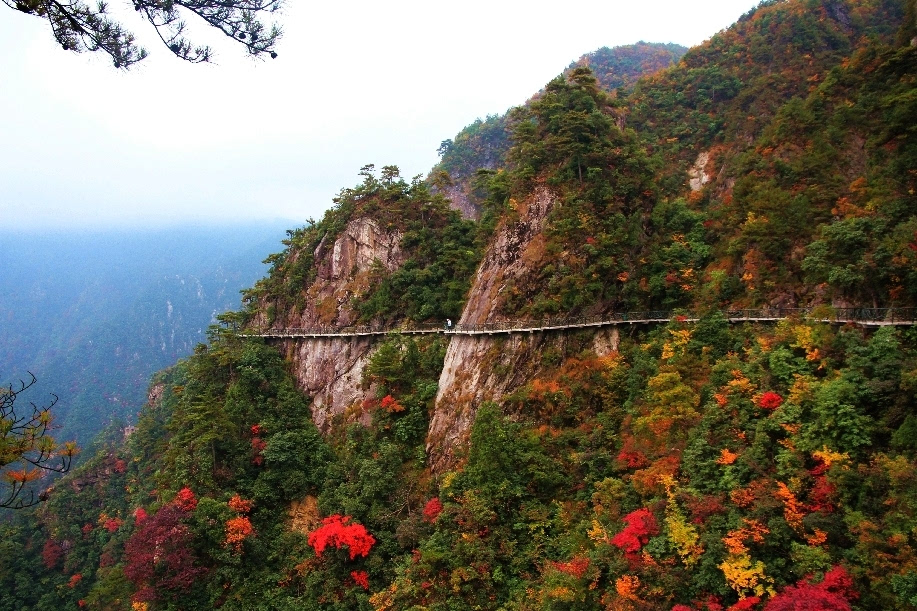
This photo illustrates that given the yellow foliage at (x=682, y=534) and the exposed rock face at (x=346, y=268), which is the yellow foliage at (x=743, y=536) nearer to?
the yellow foliage at (x=682, y=534)

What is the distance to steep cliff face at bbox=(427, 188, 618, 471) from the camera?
2561cm

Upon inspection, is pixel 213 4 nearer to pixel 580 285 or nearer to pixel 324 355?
pixel 580 285

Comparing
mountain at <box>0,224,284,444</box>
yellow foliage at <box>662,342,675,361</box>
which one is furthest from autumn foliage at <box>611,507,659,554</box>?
mountain at <box>0,224,284,444</box>

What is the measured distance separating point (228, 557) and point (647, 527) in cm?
2089

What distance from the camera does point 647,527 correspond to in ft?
51.6

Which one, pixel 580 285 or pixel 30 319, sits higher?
pixel 580 285

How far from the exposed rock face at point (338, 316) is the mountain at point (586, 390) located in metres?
0.18

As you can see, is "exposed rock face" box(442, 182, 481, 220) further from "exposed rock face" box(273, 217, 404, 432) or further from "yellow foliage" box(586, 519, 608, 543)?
"yellow foliage" box(586, 519, 608, 543)

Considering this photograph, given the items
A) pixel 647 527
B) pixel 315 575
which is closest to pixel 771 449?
pixel 647 527

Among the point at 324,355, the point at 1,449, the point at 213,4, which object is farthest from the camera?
the point at 324,355

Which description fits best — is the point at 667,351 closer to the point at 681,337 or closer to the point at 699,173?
the point at 681,337

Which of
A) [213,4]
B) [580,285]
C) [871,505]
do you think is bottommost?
[871,505]

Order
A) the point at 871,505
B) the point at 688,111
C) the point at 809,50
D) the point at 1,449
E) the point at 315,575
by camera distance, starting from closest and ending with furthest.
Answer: the point at 1,449
the point at 871,505
the point at 315,575
the point at 809,50
the point at 688,111

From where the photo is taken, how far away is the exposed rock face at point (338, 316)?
1310 inches
